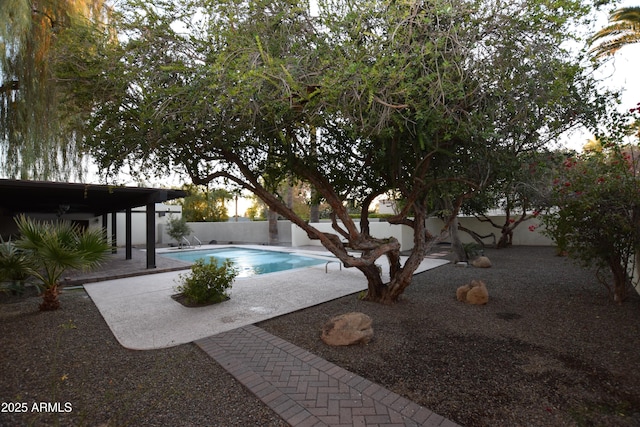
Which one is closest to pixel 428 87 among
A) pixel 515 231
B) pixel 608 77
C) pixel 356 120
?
pixel 356 120

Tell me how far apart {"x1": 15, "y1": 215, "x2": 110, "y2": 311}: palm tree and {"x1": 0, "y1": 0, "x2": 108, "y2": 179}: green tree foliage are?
2.21 meters

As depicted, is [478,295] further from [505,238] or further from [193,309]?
[505,238]

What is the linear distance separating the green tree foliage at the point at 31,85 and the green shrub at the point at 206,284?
3.90m

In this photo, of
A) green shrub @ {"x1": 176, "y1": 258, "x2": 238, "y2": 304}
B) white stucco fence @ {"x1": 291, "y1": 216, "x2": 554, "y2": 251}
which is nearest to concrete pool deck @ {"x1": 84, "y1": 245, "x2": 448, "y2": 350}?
green shrub @ {"x1": 176, "y1": 258, "x2": 238, "y2": 304}

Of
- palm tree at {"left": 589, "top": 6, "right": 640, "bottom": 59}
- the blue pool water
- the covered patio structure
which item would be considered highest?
palm tree at {"left": 589, "top": 6, "right": 640, "bottom": 59}

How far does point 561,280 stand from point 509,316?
3779mm

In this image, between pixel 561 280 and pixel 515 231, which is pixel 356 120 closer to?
pixel 561 280

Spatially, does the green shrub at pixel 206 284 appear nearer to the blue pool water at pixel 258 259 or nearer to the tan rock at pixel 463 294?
the blue pool water at pixel 258 259

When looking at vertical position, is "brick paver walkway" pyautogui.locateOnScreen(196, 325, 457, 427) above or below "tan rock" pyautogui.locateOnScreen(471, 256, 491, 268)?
below

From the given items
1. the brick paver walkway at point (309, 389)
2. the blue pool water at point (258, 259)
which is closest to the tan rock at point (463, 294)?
the brick paver walkway at point (309, 389)

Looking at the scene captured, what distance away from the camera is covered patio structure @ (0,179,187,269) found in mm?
7914

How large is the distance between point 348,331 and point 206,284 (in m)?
3.28

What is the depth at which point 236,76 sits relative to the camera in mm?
3305

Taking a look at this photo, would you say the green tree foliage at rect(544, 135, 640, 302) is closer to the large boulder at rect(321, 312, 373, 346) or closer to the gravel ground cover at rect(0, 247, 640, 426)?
the gravel ground cover at rect(0, 247, 640, 426)
